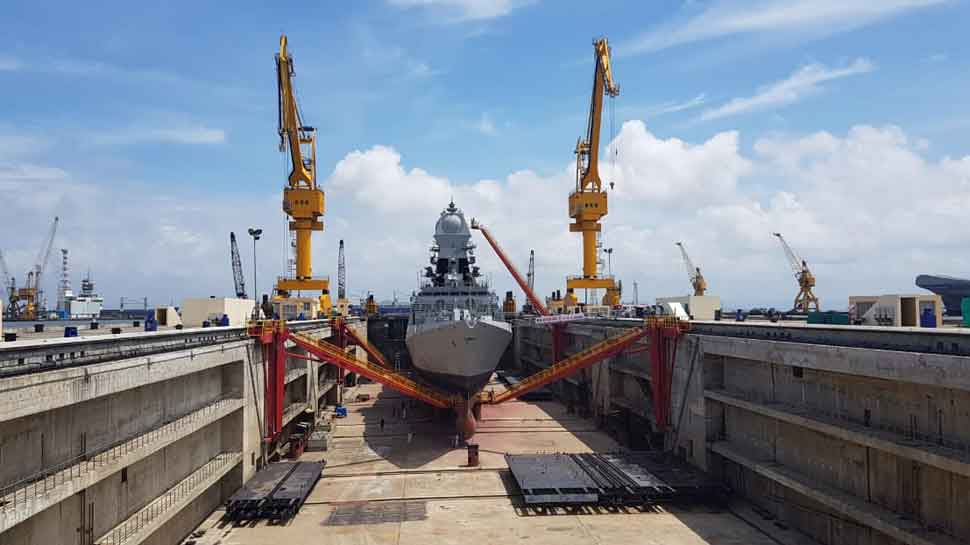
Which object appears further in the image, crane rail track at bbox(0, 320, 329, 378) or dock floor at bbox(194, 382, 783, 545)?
dock floor at bbox(194, 382, 783, 545)

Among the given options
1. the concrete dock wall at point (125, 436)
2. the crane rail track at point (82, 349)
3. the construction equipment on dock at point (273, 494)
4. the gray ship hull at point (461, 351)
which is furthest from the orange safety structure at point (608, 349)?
the crane rail track at point (82, 349)

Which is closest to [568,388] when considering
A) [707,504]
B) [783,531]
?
[707,504]

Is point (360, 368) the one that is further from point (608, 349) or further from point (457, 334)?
point (608, 349)

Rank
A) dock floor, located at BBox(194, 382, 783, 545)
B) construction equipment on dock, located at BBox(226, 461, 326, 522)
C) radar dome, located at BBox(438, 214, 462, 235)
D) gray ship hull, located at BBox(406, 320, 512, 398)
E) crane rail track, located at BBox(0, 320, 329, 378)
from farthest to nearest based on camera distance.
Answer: radar dome, located at BBox(438, 214, 462, 235) < gray ship hull, located at BBox(406, 320, 512, 398) < construction equipment on dock, located at BBox(226, 461, 326, 522) < dock floor, located at BBox(194, 382, 783, 545) < crane rail track, located at BBox(0, 320, 329, 378)

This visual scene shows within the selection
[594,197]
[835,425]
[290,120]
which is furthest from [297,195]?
[835,425]

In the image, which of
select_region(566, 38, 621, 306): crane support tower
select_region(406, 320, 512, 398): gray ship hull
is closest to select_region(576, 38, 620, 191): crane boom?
select_region(566, 38, 621, 306): crane support tower

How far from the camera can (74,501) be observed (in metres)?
17.8

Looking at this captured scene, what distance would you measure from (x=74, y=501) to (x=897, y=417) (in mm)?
26267

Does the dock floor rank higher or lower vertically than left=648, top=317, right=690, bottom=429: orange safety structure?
lower

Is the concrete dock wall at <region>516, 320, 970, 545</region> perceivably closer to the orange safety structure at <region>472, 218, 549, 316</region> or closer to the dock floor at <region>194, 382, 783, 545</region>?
the dock floor at <region>194, 382, 783, 545</region>

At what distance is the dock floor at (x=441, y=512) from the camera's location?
23797 mm

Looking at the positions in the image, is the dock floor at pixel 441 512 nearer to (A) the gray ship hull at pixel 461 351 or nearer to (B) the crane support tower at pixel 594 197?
(A) the gray ship hull at pixel 461 351

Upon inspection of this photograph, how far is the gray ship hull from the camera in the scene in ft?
130

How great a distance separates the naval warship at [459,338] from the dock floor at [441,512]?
12.5ft
